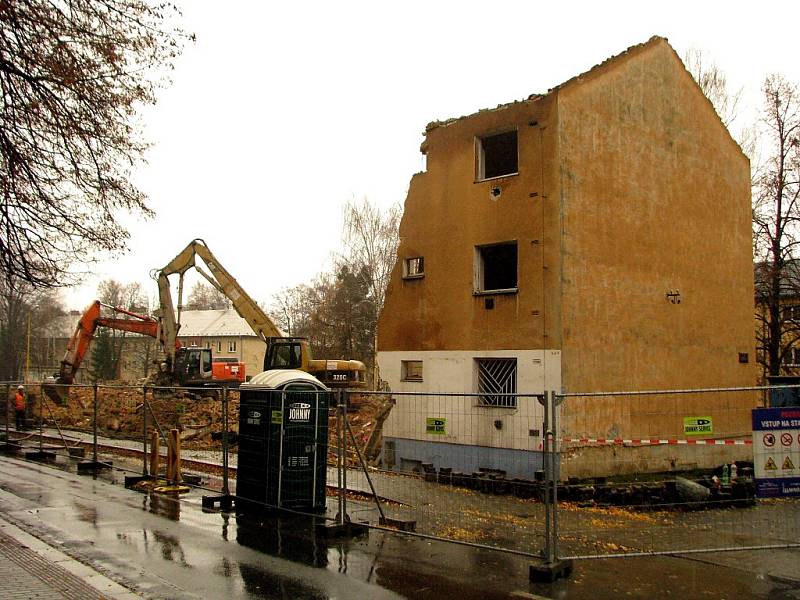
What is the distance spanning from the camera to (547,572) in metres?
7.24

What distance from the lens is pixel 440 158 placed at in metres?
20.4

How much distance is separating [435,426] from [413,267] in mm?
10545

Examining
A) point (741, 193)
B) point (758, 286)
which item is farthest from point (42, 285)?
point (758, 286)

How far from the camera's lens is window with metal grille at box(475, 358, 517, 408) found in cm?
1848

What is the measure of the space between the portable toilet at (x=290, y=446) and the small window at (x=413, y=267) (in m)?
10.2

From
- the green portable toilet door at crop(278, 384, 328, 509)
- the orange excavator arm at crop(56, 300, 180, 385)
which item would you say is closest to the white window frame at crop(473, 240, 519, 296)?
the green portable toilet door at crop(278, 384, 328, 509)

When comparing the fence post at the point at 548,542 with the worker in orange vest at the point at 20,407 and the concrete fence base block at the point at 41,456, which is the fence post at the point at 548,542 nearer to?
the concrete fence base block at the point at 41,456

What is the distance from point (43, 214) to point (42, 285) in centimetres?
136

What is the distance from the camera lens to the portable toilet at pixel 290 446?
34.7 feet

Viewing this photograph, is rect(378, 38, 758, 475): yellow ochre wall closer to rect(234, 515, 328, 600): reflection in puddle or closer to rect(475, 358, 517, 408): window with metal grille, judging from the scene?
rect(475, 358, 517, 408): window with metal grille

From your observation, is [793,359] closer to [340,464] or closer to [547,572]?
[340,464]

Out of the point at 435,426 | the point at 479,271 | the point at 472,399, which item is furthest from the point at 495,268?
the point at 435,426

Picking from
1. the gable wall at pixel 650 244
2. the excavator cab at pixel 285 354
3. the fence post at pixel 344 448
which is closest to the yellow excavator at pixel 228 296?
the excavator cab at pixel 285 354

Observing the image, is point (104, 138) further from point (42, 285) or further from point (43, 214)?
point (42, 285)
